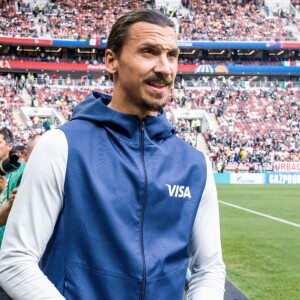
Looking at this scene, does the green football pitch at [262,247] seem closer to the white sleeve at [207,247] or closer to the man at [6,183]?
the man at [6,183]

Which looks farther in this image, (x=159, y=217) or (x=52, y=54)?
(x=52, y=54)

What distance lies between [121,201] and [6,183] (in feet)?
8.29

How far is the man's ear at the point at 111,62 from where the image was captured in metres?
2.18

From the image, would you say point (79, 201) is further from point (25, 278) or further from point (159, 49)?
point (159, 49)

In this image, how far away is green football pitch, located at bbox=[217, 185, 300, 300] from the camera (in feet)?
25.5

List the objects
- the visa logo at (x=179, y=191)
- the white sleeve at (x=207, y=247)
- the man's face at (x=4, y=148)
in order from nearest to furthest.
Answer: the visa logo at (x=179, y=191) → the white sleeve at (x=207, y=247) → the man's face at (x=4, y=148)

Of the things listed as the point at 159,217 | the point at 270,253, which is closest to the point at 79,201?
the point at 159,217

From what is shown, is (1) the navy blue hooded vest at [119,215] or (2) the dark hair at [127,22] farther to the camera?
(2) the dark hair at [127,22]

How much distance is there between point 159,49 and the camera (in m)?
2.12

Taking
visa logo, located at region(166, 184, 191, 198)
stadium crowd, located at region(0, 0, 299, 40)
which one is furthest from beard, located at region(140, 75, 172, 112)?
stadium crowd, located at region(0, 0, 299, 40)

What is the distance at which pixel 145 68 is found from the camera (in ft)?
6.85

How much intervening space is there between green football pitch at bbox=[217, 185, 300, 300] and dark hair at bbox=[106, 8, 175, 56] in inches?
218

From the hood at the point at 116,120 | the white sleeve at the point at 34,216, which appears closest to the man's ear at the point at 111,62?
the hood at the point at 116,120

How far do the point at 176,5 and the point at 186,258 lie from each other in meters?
67.5
